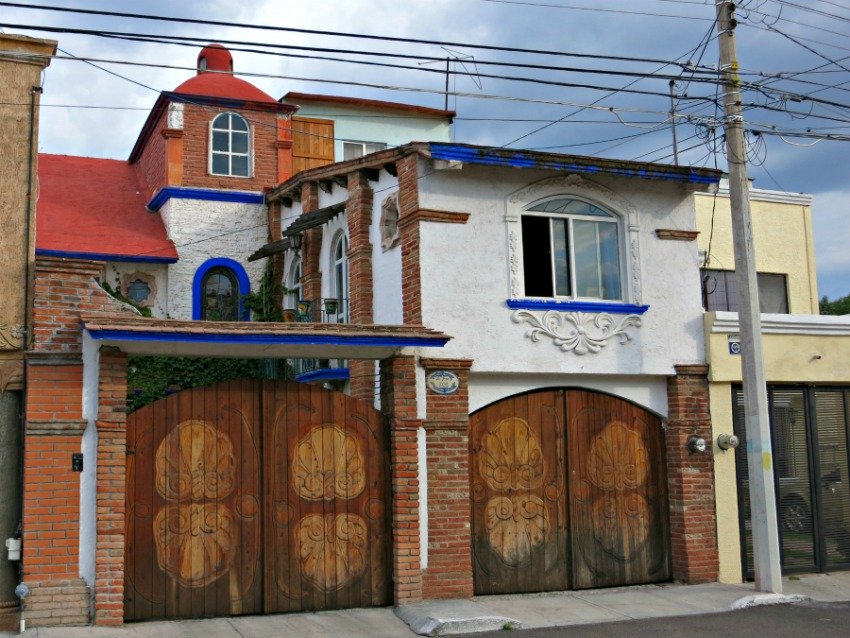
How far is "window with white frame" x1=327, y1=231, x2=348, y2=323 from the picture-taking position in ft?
51.3

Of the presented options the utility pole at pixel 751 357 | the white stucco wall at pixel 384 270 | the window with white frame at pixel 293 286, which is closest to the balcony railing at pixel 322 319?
the window with white frame at pixel 293 286

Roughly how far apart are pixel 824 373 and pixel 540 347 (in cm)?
459

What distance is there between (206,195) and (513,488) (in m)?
9.41

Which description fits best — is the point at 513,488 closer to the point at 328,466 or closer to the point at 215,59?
the point at 328,466

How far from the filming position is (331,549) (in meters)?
11.5

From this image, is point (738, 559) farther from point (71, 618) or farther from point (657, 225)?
point (71, 618)

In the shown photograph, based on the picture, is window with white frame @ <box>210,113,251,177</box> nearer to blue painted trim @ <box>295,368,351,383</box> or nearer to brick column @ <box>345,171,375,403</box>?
brick column @ <box>345,171,375,403</box>

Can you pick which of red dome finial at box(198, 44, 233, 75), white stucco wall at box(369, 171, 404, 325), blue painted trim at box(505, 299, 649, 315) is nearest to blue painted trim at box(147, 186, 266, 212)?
red dome finial at box(198, 44, 233, 75)

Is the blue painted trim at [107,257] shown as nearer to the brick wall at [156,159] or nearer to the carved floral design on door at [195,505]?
the brick wall at [156,159]

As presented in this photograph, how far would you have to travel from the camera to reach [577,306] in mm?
13305

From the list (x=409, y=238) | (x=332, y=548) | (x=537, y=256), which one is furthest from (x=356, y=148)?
(x=332, y=548)

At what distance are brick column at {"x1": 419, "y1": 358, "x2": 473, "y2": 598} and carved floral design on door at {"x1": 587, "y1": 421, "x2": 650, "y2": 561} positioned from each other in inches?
76.7

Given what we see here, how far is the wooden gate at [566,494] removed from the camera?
12586 mm

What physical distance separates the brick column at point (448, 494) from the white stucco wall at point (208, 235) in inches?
308
